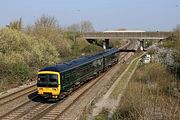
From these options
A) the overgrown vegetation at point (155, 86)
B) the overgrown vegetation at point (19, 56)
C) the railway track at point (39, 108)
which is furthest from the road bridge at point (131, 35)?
the railway track at point (39, 108)

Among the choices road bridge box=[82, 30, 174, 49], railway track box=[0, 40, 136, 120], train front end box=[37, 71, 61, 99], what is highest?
road bridge box=[82, 30, 174, 49]

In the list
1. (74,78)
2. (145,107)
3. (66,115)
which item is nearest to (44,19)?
(74,78)

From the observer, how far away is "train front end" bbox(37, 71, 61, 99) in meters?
21.5

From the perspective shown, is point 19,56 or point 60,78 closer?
point 60,78

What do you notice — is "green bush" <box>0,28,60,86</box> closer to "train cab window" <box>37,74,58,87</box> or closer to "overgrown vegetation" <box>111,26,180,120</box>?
"train cab window" <box>37,74,58,87</box>

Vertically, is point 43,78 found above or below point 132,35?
below

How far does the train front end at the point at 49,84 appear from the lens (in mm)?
21547

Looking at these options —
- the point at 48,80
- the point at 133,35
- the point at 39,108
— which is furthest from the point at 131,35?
the point at 39,108

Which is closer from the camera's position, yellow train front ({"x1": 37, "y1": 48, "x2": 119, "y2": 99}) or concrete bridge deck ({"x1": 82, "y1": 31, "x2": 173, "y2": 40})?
yellow train front ({"x1": 37, "y1": 48, "x2": 119, "y2": 99})

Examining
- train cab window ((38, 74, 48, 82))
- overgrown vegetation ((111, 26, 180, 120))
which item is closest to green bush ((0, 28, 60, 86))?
train cab window ((38, 74, 48, 82))

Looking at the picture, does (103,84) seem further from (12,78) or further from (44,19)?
(44,19)

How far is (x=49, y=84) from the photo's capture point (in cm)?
2170

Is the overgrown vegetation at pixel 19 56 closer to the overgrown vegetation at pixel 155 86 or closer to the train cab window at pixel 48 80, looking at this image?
the train cab window at pixel 48 80

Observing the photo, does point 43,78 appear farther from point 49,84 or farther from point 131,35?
point 131,35
